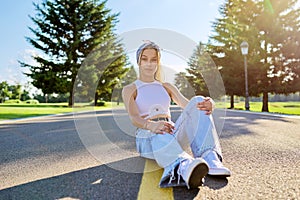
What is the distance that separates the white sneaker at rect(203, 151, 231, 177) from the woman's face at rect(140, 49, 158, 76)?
908 millimetres

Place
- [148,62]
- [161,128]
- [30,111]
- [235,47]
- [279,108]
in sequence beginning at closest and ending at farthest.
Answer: [161,128], [148,62], [30,111], [235,47], [279,108]

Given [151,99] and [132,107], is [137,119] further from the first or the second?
[151,99]

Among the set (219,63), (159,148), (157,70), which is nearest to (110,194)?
(159,148)

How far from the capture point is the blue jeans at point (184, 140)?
1.49m

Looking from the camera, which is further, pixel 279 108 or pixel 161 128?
pixel 279 108

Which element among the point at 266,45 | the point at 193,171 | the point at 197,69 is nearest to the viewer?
the point at 193,171

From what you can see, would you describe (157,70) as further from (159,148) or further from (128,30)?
(159,148)

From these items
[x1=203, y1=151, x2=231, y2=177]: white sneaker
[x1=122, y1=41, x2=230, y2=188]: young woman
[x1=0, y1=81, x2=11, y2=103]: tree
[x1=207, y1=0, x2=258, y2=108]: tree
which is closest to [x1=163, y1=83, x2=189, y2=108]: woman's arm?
[x1=122, y1=41, x2=230, y2=188]: young woman

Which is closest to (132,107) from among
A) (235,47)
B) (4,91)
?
(235,47)

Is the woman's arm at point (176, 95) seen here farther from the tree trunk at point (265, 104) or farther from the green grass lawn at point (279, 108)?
the tree trunk at point (265, 104)

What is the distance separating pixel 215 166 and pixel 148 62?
40.9 inches

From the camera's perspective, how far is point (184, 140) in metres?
1.88

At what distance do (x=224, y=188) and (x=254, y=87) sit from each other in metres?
13.9

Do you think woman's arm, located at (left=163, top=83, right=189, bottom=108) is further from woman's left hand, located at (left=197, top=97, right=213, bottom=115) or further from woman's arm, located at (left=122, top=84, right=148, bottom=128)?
woman's left hand, located at (left=197, top=97, right=213, bottom=115)
